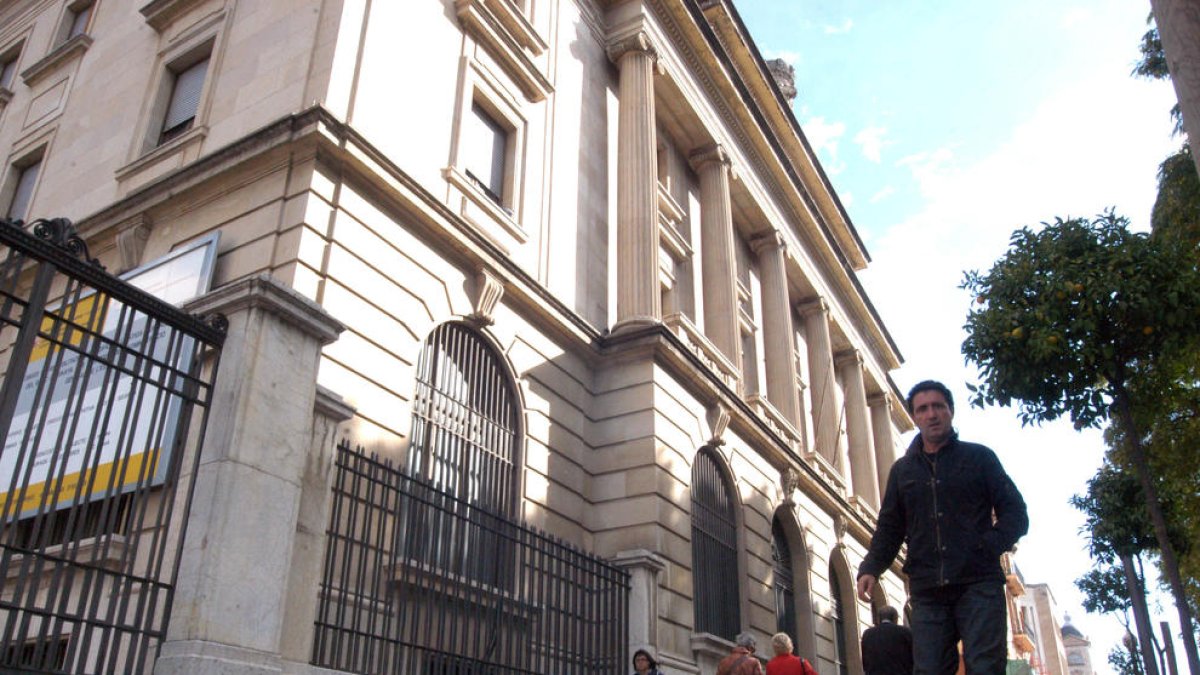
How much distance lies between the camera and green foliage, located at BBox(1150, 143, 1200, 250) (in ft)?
53.3

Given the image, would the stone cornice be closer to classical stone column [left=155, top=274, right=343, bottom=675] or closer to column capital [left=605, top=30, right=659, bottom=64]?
classical stone column [left=155, top=274, right=343, bottom=675]

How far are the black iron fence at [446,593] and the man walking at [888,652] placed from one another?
348 centimetres

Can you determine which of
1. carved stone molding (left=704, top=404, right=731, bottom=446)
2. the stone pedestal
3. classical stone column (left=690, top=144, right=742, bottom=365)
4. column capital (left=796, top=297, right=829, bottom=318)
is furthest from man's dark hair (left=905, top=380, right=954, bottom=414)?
column capital (left=796, top=297, right=829, bottom=318)

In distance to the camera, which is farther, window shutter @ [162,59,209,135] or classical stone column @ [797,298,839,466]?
classical stone column @ [797,298,839,466]

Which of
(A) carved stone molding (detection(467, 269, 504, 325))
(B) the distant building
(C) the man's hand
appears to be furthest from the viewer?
(B) the distant building

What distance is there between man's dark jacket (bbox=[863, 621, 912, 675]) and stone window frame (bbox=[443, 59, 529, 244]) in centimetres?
892

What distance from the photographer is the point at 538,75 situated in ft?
57.0

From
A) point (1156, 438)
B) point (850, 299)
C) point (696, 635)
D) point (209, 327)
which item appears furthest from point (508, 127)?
point (850, 299)

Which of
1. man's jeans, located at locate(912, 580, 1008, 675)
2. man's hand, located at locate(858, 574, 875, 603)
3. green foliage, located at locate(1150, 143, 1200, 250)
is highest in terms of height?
green foliage, located at locate(1150, 143, 1200, 250)

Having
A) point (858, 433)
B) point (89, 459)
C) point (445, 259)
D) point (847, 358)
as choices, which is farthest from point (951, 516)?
point (847, 358)

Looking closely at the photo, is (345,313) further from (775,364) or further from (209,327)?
(775,364)

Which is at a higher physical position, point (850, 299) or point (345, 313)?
point (850, 299)

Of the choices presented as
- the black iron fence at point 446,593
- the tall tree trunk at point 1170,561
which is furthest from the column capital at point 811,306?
the black iron fence at point 446,593

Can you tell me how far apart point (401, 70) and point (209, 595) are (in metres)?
10.1
